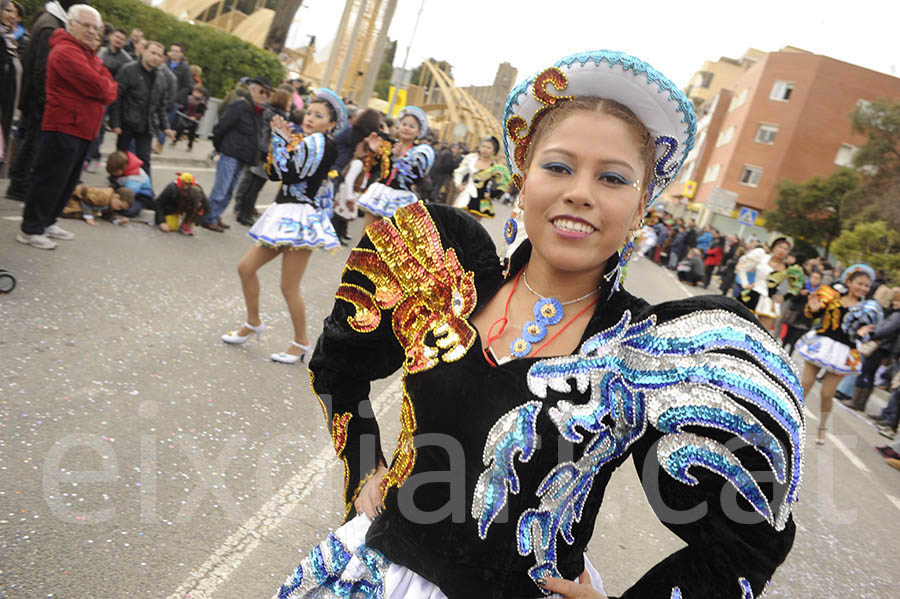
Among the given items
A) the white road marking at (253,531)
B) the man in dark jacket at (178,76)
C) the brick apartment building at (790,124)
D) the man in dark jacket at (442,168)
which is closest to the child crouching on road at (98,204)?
the man in dark jacket at (178,76)

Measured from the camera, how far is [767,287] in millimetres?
11422

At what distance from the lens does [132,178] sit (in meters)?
8.38

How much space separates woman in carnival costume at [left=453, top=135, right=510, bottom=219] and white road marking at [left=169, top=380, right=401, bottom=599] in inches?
285

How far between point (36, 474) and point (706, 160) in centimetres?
5935

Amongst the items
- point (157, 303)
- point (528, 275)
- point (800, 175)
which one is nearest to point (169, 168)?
point (157, 303)

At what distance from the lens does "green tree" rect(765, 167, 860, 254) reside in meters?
32.6

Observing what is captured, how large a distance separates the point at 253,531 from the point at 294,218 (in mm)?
2770

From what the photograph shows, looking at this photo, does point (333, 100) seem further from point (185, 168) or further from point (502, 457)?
point (185, 168)

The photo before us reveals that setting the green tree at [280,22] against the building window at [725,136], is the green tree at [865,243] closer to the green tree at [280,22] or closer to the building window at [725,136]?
the green tree at [280,22]

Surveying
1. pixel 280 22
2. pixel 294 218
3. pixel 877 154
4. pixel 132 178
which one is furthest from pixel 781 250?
pixel 877 154

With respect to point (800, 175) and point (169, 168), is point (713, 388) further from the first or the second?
point (800, 175)

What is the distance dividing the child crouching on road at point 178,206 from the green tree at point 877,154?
26.6 meters

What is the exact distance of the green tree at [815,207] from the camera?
32.6 m

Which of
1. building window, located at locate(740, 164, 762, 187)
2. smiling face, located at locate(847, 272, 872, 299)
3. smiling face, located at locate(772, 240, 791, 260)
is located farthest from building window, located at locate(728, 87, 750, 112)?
smiling face, located at locate(847, 272, 872, 299)
